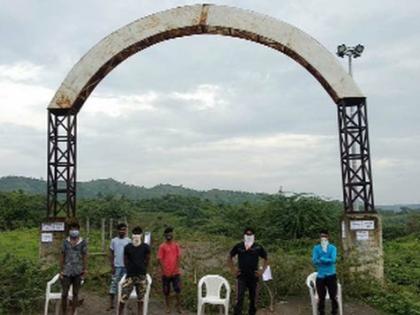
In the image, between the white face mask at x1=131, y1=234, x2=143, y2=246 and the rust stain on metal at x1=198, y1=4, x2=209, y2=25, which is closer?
the white face mask at x1=131, y1=234, x2=143, y2=246

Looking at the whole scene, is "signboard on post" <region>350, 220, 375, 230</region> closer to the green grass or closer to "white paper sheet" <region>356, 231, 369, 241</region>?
"white paper sheet" <region>356, 231, 369, 241</region>

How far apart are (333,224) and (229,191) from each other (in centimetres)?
5650

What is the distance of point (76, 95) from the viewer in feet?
44.0

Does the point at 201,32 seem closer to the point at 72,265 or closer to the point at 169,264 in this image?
the point at 169,264

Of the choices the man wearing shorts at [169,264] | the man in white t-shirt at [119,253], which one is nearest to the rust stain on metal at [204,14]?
the man wearing shorts at [169,264]

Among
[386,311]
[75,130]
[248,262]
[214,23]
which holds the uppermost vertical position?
[214,23]

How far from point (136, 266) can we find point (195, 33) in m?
6.51

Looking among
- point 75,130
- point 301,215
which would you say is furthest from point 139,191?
point 75,130

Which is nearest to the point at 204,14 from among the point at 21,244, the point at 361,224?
the point at 361,224

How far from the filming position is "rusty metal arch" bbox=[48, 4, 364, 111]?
1300 cm

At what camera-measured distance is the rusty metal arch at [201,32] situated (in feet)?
42.7

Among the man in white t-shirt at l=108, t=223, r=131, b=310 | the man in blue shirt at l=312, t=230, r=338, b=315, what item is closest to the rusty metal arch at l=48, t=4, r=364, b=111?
the man in white t-shirt at l=108, t=223, r=131, b=310

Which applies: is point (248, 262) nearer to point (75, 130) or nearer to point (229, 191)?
point (75, 130)

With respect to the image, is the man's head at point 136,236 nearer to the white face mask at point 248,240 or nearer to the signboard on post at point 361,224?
the white face mask at point 248,240
